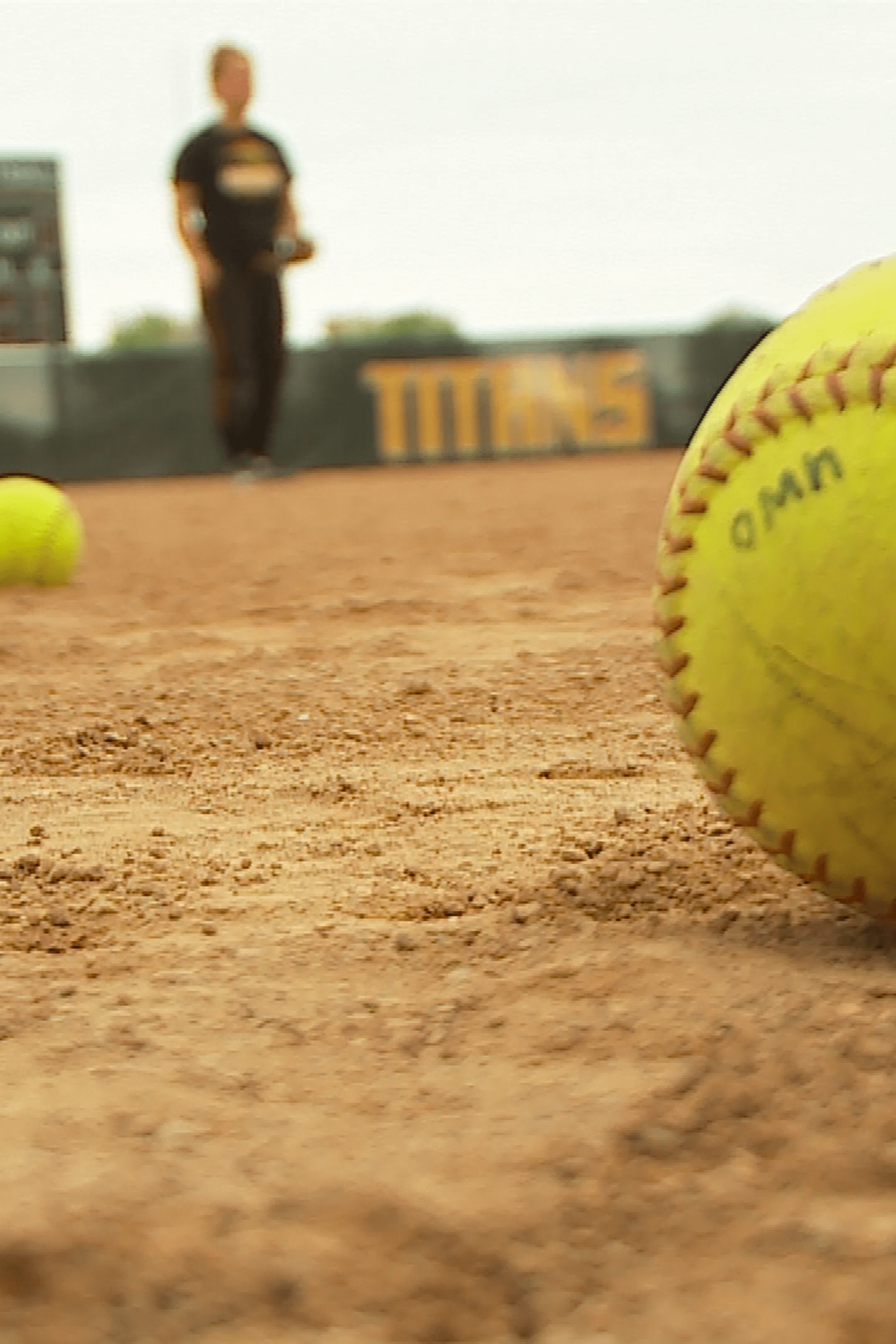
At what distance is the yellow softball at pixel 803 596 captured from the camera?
185 centimetres

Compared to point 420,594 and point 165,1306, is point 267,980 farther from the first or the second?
point 420,594

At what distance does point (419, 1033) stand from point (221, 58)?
878 cm

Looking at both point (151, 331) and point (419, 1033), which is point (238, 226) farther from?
point (151, 331)

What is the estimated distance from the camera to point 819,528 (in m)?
1.87

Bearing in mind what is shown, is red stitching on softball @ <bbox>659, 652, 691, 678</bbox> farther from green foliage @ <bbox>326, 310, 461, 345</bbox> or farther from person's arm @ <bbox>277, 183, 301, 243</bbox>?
green foliage @ <bbox>326, 310, 461, 345</bbox>

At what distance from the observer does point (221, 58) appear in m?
9.64

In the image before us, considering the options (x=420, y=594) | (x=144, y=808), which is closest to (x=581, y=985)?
(x=144, y=808)

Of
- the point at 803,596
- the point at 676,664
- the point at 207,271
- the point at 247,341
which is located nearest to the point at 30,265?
the point at 247,341

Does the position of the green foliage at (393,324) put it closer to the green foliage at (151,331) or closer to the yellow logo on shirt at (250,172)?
the green foliage at (151,331)

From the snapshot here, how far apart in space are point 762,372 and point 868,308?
142 mm

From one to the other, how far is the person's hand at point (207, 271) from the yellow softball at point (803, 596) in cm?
828

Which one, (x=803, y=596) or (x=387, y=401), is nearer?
(x=803, y=596)

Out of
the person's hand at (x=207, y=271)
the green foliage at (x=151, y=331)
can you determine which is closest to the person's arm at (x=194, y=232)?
the person's hand at (x=207, y=271)

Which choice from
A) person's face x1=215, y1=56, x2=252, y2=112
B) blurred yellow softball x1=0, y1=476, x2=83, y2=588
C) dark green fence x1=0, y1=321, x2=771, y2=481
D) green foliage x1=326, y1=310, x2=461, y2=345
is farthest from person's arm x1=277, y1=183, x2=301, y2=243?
green foliage x1=326, y1=310, x2=461, y2=345
